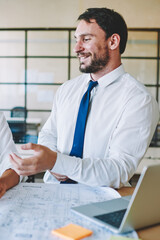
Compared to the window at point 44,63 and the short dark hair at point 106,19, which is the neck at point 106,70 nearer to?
the short dark hair at point 106,19

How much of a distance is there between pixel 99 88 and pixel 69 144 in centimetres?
38

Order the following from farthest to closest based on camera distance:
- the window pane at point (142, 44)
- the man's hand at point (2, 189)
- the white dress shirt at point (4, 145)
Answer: the window pane at point (142, 44), the white dress shirt at point (4, 145), the man's hand at point (2, 189)

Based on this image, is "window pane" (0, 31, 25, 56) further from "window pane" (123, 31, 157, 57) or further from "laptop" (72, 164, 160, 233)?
"laptop" (72, 164, 160, 233)

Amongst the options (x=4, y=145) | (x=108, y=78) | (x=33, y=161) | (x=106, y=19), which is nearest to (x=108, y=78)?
(x=108, y=78)

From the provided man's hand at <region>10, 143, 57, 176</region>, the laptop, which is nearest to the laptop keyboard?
the laptop

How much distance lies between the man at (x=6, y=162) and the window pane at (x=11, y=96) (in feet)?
14.0

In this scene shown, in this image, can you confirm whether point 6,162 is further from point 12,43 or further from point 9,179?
point 12,43

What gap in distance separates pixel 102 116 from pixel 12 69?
4.53 meters

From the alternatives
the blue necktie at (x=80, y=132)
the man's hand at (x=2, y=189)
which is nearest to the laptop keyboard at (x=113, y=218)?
the man's hand at (x=2, y=189)

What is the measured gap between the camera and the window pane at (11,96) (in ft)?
19.6

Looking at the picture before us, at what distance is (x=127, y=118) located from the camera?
1.61m

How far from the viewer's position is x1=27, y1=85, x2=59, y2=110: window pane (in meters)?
5.95

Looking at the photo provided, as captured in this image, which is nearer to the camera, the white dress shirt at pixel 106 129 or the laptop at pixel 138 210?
the laptop at pixel 138 210

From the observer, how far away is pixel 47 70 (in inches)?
232
